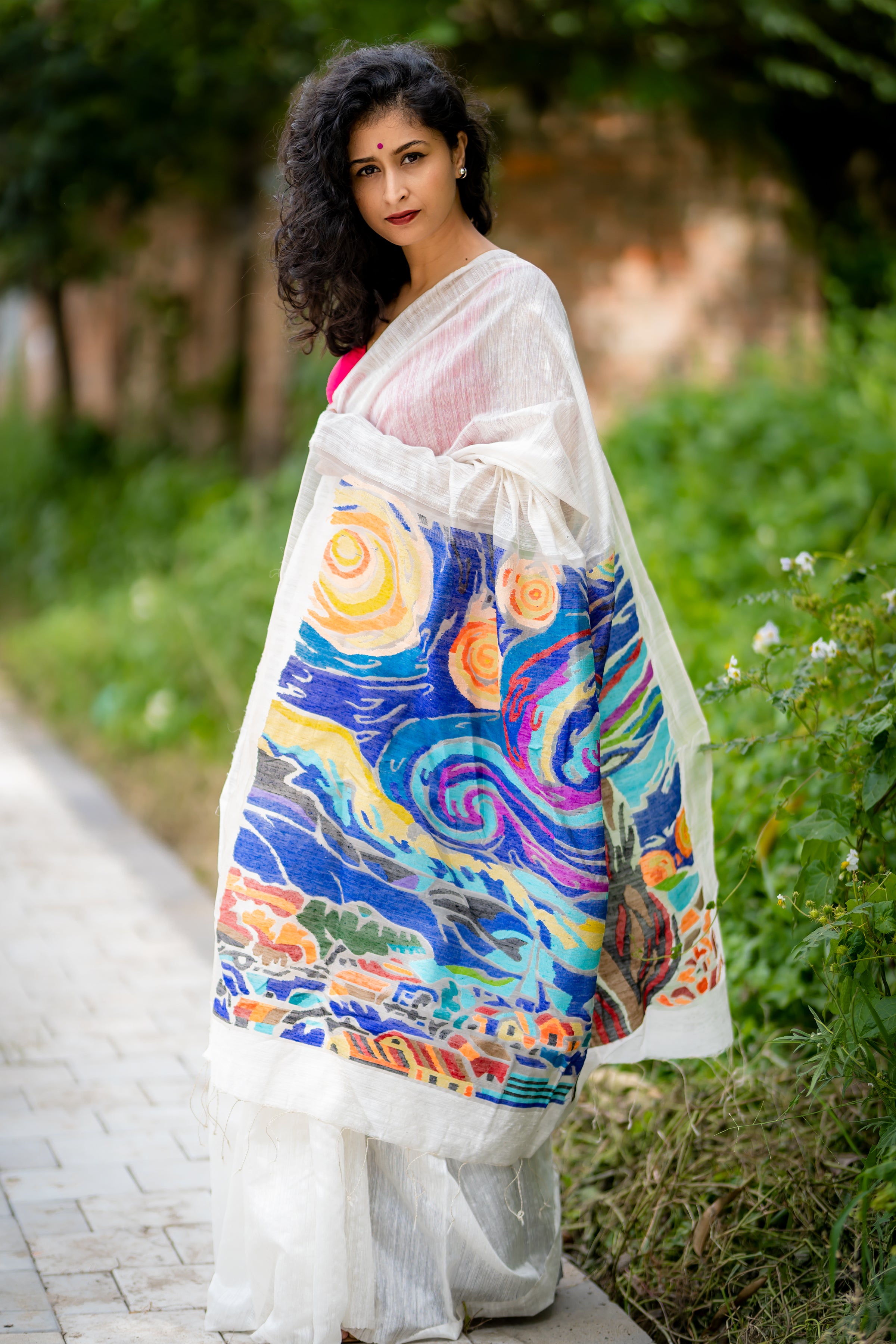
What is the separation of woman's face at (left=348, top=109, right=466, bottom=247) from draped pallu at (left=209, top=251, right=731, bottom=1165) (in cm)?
11

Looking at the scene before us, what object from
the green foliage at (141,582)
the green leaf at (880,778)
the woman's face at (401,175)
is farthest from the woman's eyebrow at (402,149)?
the green foliage at (141,582)

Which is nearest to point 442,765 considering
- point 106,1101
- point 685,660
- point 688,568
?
point 106,1101

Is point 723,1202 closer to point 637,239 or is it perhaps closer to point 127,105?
point 637,239

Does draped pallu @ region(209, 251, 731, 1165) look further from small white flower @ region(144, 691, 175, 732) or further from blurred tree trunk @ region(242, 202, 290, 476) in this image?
blurred tree trunk @ region(242, 202, 290, 476)

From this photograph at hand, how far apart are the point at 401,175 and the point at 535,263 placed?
17.3 ft

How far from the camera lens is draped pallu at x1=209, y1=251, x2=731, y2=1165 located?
7.23 ft

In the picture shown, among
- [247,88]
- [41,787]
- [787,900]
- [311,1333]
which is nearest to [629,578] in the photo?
[787,900]

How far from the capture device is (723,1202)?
254 cm

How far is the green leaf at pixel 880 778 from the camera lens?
2.28 metres

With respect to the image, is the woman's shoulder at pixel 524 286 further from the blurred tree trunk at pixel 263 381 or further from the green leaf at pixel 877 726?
the blurred tree trunk at pixel 263 381

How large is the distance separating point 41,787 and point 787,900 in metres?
4.57

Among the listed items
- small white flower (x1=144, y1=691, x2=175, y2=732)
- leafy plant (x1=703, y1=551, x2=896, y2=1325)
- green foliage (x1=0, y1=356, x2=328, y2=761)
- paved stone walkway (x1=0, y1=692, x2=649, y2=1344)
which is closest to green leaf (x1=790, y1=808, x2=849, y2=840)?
leafy plant (x1=703, y1=551, x2=896, y2=1325)

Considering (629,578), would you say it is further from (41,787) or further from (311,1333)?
(41,787)

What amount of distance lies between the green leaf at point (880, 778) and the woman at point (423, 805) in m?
0.33
